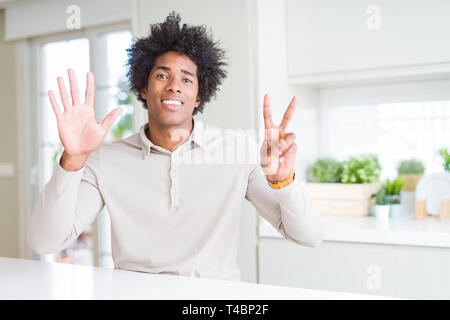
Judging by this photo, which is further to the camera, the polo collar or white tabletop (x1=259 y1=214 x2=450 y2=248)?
white tabletop (x1=259 y1=214 x2=450 y2=248)

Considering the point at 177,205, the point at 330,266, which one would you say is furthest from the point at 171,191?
the point at 330,266

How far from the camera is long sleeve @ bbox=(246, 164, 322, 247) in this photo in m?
1.27

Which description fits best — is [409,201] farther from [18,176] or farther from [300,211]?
[18,176]

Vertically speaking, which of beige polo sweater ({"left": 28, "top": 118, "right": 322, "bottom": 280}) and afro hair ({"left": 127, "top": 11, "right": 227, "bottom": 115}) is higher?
afro hair ({"left": 127, "top": 11, "right": 227, "bottom": 115})

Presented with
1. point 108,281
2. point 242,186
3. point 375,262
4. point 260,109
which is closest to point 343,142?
point 260,109

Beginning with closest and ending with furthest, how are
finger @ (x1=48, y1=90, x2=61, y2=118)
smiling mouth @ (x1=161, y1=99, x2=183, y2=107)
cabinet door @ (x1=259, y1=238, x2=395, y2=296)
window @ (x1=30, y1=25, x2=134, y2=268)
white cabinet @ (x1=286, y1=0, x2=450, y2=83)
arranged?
finger @ (x1=48, y1=90, x2=61, y2=118) < smiling mouth @ (x1=161, y1=99, x2=183, y2=107) < cabinet door @ (x1=259, y1=238, x2=395, y2=296) < white cabinet @ (x1=286, y1=0, x2=450, y2=83) < window @ (x1=30, y1=25, x2=134, y2=268)

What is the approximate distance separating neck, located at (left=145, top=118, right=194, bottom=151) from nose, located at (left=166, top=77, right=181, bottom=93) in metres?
0.12

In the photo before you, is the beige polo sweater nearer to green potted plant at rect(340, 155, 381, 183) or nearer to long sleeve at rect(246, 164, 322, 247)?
long sleeve at rect(246, 164, 322, 247)

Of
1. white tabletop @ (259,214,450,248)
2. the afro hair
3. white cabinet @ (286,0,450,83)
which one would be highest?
white cabinet @ (286,0,450,83)

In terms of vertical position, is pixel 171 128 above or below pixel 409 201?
above

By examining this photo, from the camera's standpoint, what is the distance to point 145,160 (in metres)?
1.51

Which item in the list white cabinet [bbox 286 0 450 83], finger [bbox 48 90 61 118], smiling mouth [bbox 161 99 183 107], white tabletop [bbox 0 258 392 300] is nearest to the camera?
white tabletop [bbox 0 258 392 300]

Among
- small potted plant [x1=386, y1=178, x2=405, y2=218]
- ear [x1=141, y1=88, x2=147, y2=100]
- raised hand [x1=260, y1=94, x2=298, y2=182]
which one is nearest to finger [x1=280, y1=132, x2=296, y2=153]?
raised hand [x1=260, y1=94, x2=298, y2=182]

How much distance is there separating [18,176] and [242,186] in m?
2.57
